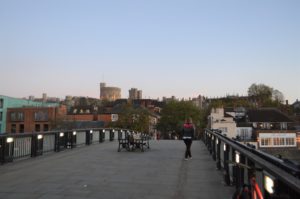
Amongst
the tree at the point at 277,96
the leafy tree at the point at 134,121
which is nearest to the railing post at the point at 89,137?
the leafy tree at the point at 134,121

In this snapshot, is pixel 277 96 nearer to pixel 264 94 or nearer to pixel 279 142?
pixel 264 94

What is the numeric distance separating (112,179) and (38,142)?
6.80 m

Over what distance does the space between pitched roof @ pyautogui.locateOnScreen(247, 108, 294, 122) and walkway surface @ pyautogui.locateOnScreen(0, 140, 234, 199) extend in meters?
74.8

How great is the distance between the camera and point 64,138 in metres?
18.4

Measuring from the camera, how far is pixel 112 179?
30.6 ft

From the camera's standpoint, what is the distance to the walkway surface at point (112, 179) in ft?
24.7

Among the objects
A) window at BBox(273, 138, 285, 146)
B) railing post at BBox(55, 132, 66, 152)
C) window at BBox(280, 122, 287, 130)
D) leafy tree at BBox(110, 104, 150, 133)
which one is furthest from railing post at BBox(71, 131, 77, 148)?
window at BBox(280, 122, 287, 130)

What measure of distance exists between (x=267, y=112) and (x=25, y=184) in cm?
8337

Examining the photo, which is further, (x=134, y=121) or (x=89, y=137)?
(x=134, y=121)

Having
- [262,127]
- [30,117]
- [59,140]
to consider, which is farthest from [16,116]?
[59,140]

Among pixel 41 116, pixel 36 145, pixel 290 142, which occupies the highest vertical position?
pixel 41 116

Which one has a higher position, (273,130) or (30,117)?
(30,117)

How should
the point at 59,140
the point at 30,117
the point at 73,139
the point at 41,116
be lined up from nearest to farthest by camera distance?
the point at 59,140
the point at 73,139
the point at 41,116
the point at 30,117

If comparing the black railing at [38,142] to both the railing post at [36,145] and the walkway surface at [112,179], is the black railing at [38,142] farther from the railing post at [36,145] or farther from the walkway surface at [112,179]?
the walkway surface at [112,179]
